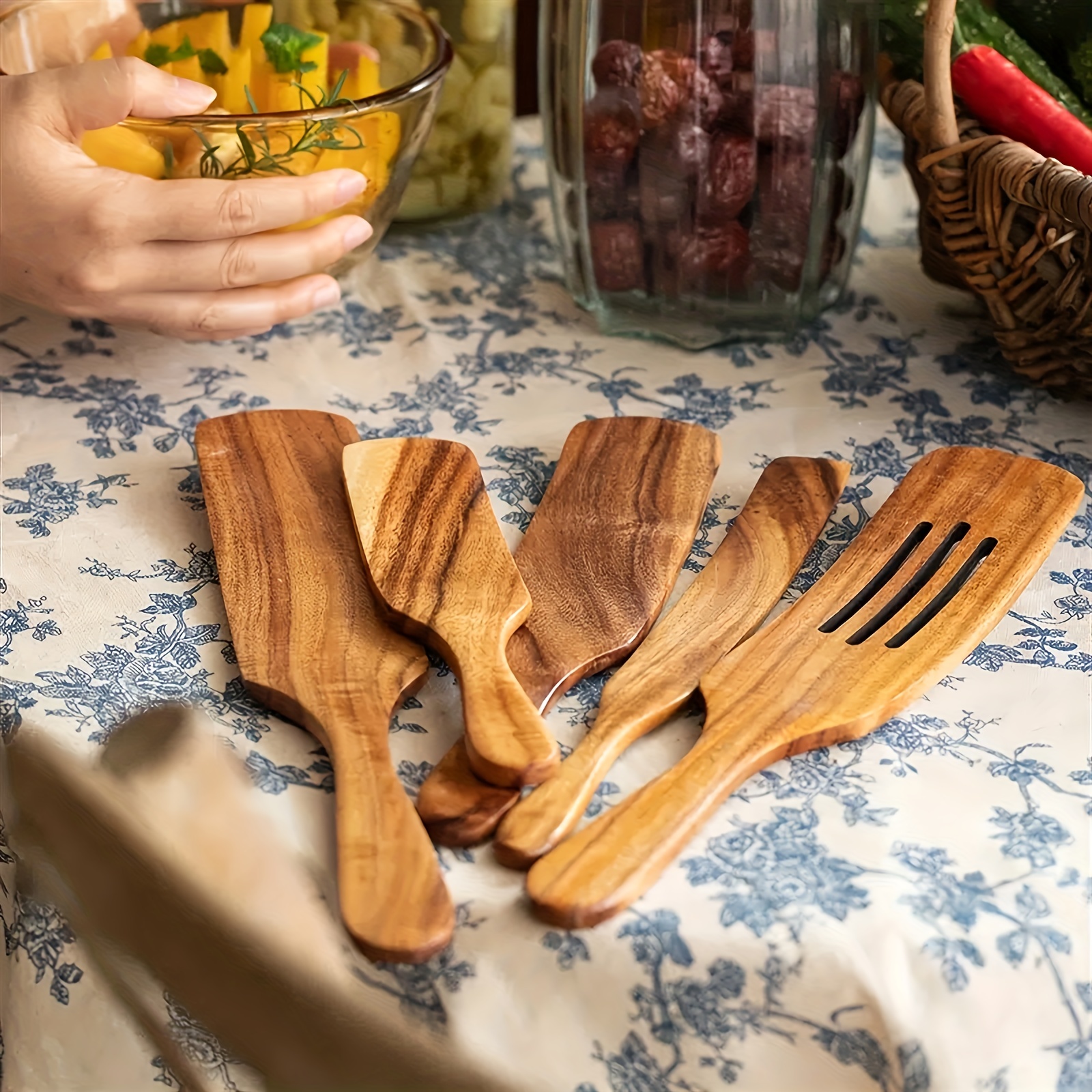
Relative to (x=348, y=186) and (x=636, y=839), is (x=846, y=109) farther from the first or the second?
(x=636, y=839)

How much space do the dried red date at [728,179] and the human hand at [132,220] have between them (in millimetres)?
201

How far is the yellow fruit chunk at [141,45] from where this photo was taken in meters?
0.77

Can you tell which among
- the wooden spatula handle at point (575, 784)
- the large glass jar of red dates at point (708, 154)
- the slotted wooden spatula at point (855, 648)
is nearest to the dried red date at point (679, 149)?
the large glass jar of red dates at point (708, 154)

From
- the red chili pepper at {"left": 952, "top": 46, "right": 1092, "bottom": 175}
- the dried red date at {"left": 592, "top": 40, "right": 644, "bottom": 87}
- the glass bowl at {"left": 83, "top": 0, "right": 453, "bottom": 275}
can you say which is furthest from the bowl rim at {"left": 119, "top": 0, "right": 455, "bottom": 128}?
the red chili pepper at {"left": 952, "top": 46, "right": 1092, "bottom": 175}

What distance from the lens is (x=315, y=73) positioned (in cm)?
76

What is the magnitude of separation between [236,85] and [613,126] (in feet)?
0.78

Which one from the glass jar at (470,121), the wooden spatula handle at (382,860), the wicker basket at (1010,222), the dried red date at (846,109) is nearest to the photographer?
the wooden spatula handle at (382,860)

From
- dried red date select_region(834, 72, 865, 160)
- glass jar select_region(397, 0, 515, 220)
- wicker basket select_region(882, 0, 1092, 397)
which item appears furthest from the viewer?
glass jar select_region(397, 0, 515, 220)

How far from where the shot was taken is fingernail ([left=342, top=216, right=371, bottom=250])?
71cm

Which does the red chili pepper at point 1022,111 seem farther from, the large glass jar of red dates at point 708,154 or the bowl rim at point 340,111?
the bowl rim at point 340,111

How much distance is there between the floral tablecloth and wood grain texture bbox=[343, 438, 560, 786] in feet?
0.10

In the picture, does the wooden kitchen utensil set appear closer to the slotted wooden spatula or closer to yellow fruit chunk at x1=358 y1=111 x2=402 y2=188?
the slotted wooden spatula

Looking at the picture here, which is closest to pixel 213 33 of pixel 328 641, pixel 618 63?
pixel 618 63

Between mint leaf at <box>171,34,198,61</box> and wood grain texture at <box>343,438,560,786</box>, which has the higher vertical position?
mint leaf at <box>171,34,198,61</box>
